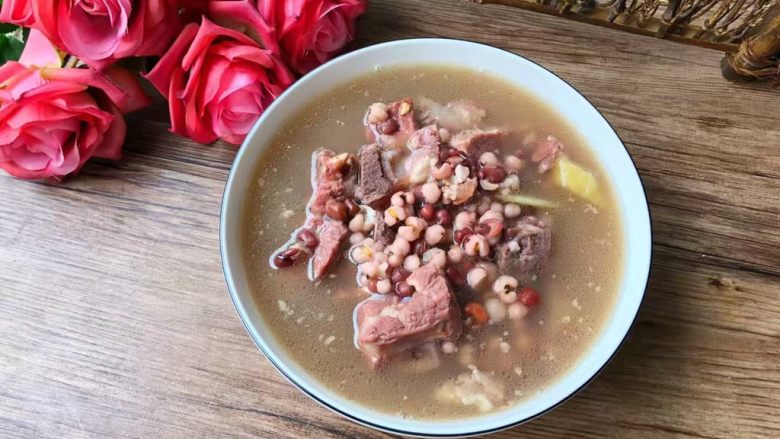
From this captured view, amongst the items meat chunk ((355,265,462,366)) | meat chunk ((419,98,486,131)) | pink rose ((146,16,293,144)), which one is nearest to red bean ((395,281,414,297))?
meat chunk ((355,265,462,366))

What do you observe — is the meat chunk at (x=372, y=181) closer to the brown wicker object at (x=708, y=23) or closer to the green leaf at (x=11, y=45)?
the brown wicker object at (x=708, y=23)

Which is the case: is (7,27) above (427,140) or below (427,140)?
below

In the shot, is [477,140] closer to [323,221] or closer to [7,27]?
[323,221]

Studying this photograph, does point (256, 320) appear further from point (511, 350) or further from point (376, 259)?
point (511, 350)

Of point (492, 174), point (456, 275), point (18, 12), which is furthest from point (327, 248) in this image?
point (18, 12)

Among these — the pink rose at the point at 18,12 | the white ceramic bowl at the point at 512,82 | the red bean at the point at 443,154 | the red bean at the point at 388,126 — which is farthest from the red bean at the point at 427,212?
the pink rose at the point at 18,12

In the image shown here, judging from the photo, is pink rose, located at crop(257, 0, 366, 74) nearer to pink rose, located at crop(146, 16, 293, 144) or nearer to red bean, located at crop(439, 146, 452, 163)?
pink rose, located at crop(146, 16, 293, 144)
